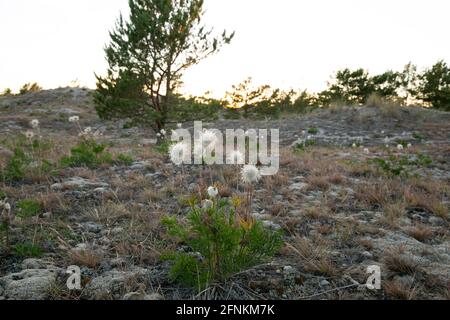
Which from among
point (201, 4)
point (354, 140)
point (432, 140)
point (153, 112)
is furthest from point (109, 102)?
point (432, 140)

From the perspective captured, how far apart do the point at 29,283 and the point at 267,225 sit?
218 centimetres

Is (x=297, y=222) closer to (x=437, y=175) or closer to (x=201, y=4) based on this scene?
(x=437, y=175)

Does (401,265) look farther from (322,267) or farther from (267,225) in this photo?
(267,225)

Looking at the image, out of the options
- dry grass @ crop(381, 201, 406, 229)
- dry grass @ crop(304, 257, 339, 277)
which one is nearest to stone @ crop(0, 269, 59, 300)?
dry grass @ crop(304, 257, 339, 277)

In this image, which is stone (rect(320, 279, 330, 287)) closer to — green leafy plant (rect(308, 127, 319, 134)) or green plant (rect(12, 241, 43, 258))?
green plant (rect(12, 241, 43, 258))

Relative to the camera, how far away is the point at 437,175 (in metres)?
6.25

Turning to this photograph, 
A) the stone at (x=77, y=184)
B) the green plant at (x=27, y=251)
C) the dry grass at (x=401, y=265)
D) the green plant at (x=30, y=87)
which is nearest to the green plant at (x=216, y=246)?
the dry grass at (x=401, y=265)

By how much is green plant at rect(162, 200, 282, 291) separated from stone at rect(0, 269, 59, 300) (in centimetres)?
90

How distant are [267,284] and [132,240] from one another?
1.34m

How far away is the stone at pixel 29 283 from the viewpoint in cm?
227

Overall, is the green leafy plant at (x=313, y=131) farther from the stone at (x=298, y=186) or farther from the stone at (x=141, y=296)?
the stone at (x=141, y=296)

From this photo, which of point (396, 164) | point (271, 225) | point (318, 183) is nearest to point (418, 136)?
point (396, 164)

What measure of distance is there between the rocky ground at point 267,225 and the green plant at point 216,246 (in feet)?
0.35

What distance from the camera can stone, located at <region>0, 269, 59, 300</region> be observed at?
227 centimetres
